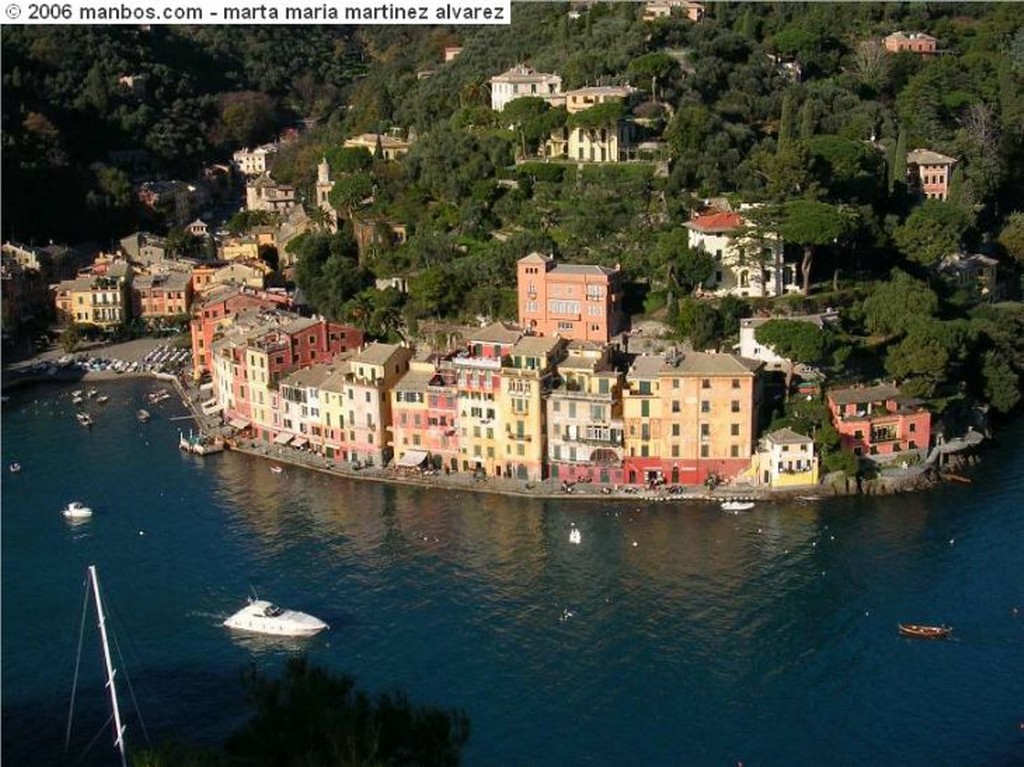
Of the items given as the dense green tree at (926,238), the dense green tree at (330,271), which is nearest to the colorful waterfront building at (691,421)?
the dense green tree at (926,238)

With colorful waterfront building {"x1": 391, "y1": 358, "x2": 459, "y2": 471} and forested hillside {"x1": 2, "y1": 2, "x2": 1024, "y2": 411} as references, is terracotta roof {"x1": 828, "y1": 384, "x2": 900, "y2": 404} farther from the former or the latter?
colorful waterfront building {"x1": 391, "y1": 358, "x2": 459, "y2": 471}

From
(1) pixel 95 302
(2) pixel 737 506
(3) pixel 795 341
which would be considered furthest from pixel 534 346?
(1) pixel 95 302

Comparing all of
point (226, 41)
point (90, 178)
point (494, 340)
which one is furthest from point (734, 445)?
point (226, 41)

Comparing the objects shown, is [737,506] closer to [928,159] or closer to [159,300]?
[928,159]

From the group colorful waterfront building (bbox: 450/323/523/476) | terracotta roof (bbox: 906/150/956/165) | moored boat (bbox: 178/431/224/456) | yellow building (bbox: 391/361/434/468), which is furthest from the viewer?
terracotta roof (bbox: 906/150/956/165)

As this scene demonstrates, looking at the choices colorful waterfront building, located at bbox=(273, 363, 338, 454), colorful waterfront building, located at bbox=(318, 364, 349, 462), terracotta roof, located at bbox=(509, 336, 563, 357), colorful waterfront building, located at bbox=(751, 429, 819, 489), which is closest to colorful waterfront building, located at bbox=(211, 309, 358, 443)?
colorful waterfront building, located at bbox=(273, 363, 338, 454)

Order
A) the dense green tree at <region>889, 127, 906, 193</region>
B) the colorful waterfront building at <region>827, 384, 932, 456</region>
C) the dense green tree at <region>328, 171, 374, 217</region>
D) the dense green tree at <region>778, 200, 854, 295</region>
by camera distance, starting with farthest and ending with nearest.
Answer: the dense green tree at <region>328, 171, 374, 217</region> → the dense green tree at <region>889, 127, 906, 193</region> → the dense green tree at <region>778, 200, 854, 295</region> → the colorful waterfront building at <region>827, 384, 932, 456</region>
